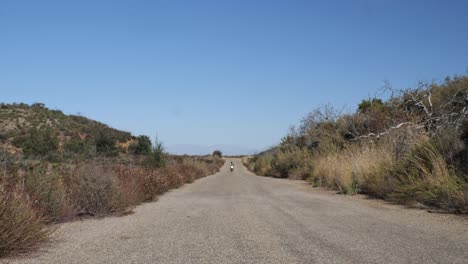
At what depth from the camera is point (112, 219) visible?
1152 centimetres

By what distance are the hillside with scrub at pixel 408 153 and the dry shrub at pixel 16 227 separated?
875 cm

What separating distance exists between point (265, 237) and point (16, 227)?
3852 millimetres

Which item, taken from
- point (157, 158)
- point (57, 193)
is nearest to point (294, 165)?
point (157, 158)

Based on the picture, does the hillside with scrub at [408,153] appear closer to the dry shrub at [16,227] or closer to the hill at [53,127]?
the dry shrub at [16,227]

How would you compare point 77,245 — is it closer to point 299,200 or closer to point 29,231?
point 29,231

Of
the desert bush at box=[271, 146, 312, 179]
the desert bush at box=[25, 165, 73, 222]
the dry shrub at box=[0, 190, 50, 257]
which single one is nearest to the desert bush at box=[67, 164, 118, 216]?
the desert bush at box=[25, 165, 73, 222]

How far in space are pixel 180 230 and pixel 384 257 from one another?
4.03 metres

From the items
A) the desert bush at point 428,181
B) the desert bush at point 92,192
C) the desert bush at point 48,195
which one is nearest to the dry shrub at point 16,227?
the desert bush at point 48,195

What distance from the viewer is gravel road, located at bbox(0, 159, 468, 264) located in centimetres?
716

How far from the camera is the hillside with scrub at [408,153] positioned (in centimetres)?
1303

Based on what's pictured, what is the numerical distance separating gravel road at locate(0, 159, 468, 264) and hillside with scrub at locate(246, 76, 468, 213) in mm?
930

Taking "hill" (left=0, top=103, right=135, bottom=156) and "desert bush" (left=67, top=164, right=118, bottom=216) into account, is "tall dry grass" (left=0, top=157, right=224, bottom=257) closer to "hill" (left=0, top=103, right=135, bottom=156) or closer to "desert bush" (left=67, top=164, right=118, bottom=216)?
"desert bush" (left=67, top=164, right=118, bottom=216)

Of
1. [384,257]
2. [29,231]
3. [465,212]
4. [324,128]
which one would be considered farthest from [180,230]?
[324,128]

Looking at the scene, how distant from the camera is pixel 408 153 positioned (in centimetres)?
1642
